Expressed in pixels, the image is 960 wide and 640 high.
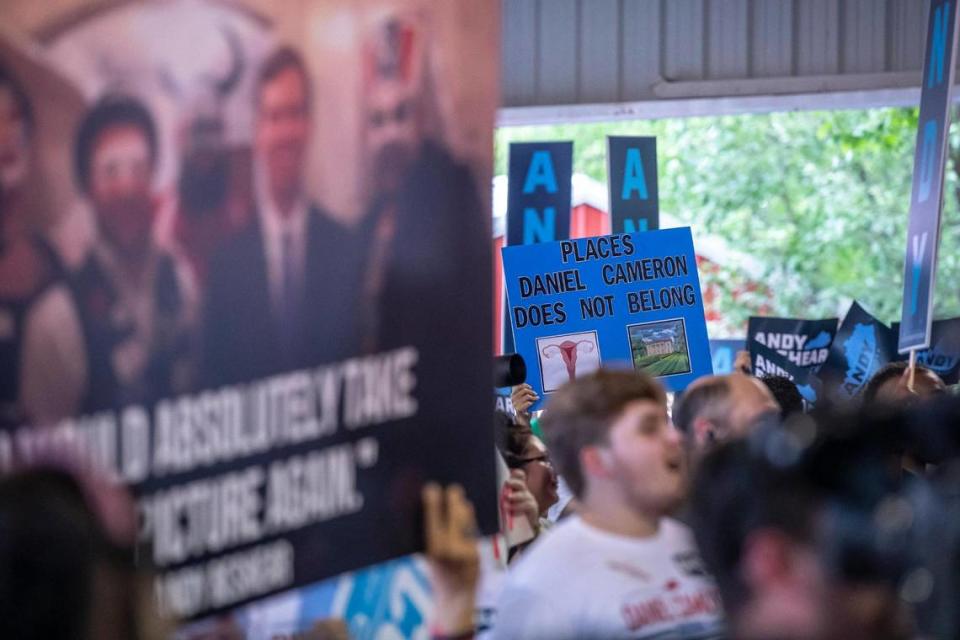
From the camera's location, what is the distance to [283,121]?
7.73ft

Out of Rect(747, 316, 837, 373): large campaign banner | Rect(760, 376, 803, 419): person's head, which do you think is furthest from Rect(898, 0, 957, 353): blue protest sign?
Rect(747, 316, 837, 373): large campaign banner

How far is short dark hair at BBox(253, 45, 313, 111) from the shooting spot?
7.57 ft

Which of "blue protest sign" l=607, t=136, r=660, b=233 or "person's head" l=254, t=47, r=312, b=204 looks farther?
"blue protest sign" l=607, t=136, r=660, b=233

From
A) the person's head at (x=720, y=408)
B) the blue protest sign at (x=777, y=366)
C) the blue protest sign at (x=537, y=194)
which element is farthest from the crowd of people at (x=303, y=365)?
the blue protest sign at (x=537, y=194)

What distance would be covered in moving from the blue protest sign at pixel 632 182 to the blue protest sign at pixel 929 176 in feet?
14.6

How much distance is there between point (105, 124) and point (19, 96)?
0.44 ft

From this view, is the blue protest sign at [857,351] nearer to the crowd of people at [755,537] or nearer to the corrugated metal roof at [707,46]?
the corrugated metal roof at [707,46]

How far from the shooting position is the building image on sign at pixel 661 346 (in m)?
6.46

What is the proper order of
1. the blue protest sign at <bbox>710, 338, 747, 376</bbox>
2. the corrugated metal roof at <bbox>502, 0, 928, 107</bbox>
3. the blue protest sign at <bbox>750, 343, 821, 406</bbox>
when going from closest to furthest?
the blue protest sign at <bbox>750, 343, 821, 406</bbox> → the corrugated metal roof at <bbox>502, 0, 928, 107</bbox> → the blue protest sign at <bbox>710, 338, 747, 376</bbox>

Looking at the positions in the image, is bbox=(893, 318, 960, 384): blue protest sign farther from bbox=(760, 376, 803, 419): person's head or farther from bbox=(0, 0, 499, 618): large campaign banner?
bbox=(0, 0, 499, 618): large campaign banner

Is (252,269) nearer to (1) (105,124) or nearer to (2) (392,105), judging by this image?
(1) (105,124)

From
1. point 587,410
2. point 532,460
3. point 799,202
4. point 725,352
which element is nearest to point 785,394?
point 532,460

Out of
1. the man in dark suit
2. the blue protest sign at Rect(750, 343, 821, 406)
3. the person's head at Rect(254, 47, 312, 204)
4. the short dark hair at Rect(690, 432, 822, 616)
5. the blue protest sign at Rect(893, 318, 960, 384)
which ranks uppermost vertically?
the person's head at Rect(254, 47, 312, 204)

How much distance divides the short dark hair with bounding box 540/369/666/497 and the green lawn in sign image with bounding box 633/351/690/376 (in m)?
3.09
